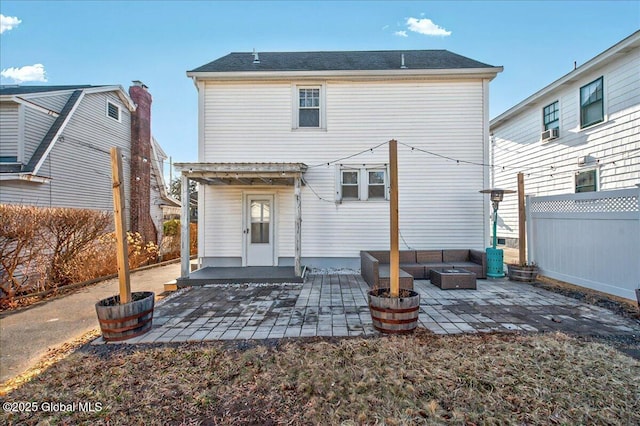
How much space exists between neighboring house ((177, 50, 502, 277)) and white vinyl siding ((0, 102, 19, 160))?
5.45 meters

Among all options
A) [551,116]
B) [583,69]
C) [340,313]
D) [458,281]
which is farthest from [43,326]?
[551,116]

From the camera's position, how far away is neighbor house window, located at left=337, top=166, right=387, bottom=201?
25.5 ft

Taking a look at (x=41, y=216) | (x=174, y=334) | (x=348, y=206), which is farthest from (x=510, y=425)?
(x=41, y=216)

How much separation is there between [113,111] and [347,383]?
44.0 feet

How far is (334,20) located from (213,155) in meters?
6.19

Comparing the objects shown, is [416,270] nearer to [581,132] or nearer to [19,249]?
[581,132]

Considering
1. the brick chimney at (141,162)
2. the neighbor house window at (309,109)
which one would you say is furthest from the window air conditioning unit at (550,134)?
the brick chimney at (141,162)

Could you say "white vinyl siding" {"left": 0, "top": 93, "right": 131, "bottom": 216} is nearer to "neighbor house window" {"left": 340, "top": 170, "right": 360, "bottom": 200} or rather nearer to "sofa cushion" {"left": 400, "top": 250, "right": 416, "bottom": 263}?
"neighbor house window" {"left": 340, "top": 170, "right": 360, "bottom": 200}

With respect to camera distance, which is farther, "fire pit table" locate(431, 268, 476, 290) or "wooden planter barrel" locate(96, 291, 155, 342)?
"fire pit table" locate(431, 268, 476, 290)

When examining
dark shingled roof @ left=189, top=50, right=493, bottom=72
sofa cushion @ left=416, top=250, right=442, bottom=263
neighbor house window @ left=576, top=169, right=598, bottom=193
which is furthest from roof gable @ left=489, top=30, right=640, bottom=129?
sofa cushion @ left=416, top=250, right=442, bottom=263

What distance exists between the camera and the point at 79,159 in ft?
31.8

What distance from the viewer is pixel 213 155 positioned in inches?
307

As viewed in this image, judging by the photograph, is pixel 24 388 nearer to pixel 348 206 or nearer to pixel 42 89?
pixel 348 206

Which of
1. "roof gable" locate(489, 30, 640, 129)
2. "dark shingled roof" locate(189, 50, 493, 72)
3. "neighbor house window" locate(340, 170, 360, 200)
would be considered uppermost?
"dark shingled roof" locate(189, 50, 493, 72)
